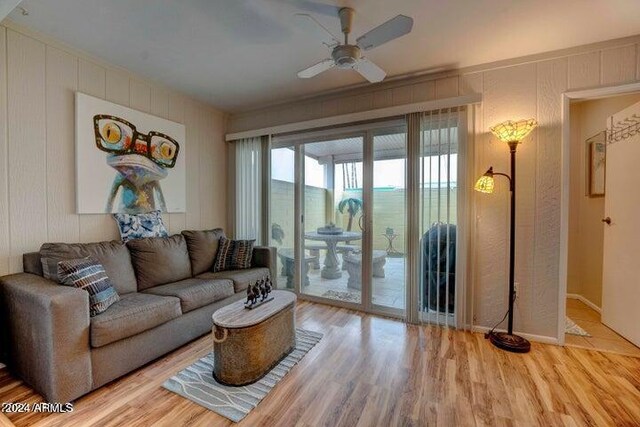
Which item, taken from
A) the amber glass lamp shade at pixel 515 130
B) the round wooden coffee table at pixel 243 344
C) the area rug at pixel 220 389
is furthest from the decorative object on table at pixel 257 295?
the amber glass lamp shade at pixel 515 130

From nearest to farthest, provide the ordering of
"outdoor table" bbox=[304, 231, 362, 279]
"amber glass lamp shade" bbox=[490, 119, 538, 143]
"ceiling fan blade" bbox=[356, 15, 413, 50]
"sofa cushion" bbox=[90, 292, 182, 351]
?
"ceiling fan blade" bbox=[356, 15, 413, 50] < "sofa cushion" bbox=[90, 292, 182, 351] < "amber glass lamp shade" bbox=[490, 119, 538, 143] < "outdoor table" bbox=[304, 231, 362, 279]

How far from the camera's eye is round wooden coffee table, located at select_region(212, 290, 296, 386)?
1.80 metres

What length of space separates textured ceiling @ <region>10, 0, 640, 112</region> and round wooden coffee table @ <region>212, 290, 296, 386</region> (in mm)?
2076

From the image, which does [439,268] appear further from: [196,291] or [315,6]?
[315,6]

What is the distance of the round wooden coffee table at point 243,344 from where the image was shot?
1.80m

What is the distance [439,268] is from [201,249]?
250cm

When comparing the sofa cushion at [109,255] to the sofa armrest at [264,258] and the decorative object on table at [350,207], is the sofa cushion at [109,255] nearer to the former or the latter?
the sofa armrest at [264,258]

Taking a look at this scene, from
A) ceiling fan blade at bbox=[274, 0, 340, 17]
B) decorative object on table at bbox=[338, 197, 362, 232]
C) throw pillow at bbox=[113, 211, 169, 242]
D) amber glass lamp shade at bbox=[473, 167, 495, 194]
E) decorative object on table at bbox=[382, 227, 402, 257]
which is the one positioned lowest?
decorative object on table at bbox=[382, 227, 402, 257]

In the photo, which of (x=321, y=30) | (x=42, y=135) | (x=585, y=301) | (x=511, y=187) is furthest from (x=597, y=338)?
(x=42, y=135)

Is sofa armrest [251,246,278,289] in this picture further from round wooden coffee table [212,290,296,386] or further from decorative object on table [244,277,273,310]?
round wooden coffee table [212,290,296,386]

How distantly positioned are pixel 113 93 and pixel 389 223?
3.03 m

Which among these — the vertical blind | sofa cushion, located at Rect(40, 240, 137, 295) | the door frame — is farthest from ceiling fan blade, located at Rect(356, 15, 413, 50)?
sofa cushion, located at Rect(40, 240, 137, 295)

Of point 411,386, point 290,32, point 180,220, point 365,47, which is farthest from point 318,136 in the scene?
point 411,386

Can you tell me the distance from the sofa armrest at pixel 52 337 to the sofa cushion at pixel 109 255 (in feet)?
1.03
